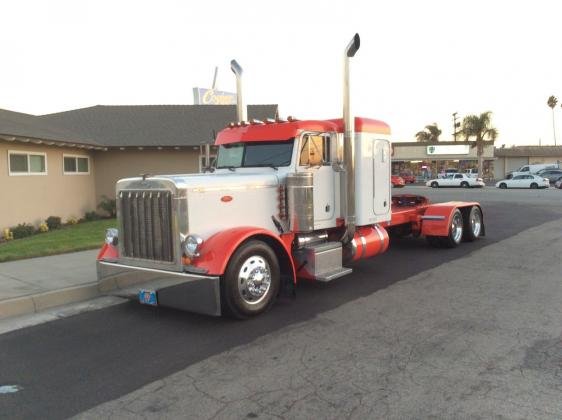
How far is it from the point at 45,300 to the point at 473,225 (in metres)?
9.33

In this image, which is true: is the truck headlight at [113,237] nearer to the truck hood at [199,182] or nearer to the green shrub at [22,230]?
the truck hood at [199,182]

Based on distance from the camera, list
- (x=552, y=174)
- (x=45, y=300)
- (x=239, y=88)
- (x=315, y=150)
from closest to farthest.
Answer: (x=45, y=300) → (x=315, y=150) → (x=239, y=88) → (x=552, y=174)

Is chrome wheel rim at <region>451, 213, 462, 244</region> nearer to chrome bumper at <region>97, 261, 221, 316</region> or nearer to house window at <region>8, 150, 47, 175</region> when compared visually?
chrome bumper at <region>97, 261, 221, 316</region>

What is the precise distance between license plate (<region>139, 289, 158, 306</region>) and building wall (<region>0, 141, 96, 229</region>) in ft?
34.4

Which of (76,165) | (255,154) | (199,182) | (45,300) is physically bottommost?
(45,300)

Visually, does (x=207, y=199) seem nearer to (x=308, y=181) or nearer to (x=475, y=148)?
(x=308, y=181)

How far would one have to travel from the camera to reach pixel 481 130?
62.7 metres

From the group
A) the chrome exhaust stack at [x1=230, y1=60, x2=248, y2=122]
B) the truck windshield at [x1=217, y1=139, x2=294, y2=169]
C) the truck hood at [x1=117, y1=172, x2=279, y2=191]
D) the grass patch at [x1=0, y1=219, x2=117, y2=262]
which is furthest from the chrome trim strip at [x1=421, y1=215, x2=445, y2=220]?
the grass patch at [x1=0, y1=219, x2=117, y2=262]

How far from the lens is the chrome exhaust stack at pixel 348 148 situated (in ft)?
24.3

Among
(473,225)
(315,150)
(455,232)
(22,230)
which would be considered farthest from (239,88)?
(22,230)

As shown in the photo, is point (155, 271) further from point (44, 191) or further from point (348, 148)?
point (44, 191)

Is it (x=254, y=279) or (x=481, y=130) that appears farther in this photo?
(x=481, y=130)

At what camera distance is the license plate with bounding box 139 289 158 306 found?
598 centimetres

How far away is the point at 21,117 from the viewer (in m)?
18.3
